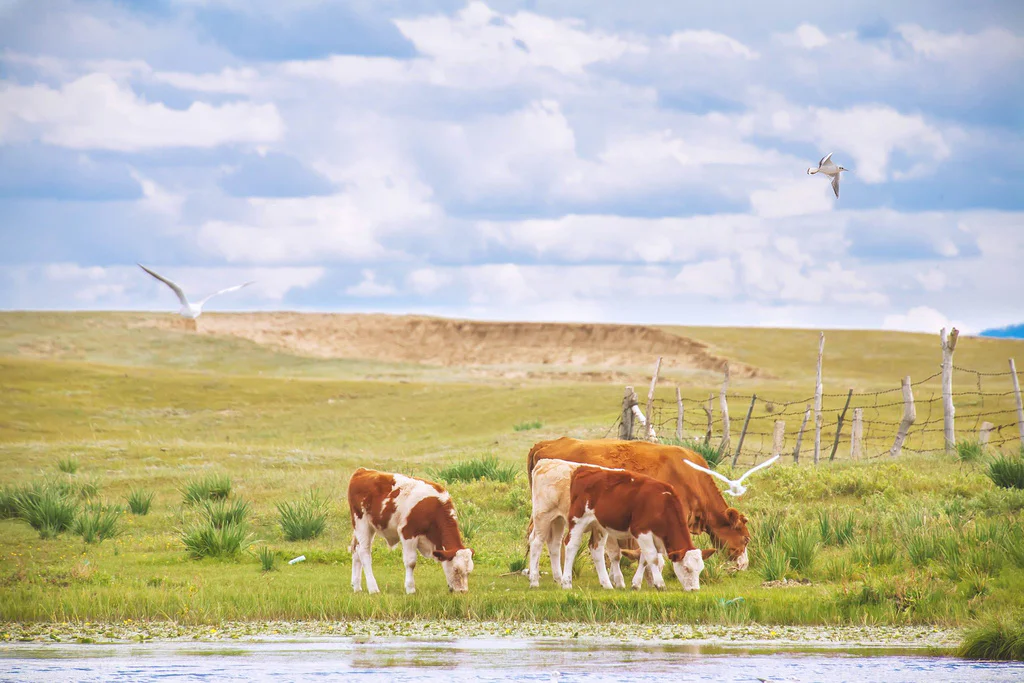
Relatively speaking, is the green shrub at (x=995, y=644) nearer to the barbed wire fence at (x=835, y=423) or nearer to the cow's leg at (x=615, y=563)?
the cow's leg at (x=615, y=563)

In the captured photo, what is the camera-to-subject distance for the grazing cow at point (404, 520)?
13.2 meters

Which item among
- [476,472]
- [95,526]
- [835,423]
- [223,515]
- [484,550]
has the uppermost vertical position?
[835,423]

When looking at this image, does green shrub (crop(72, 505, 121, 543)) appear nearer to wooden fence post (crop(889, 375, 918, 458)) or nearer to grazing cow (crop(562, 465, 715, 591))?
grazing cow (crop(562, 465, 715, 591))

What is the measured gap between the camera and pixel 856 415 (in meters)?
28.4

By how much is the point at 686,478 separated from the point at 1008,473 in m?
6.63

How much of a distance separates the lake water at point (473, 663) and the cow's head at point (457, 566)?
1.90m

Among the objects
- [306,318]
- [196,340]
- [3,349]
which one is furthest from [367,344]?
[3,349]

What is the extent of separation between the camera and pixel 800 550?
1412 centimetres

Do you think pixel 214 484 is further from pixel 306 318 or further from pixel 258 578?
pixel 306 318

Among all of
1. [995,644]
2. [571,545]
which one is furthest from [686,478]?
[995,644]

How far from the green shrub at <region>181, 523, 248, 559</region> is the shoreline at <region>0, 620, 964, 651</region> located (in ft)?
13.3

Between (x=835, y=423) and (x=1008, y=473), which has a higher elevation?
(x=835, y=423)

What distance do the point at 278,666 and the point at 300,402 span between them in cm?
4686

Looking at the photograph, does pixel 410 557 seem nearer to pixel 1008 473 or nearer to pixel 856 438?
pixel 1008 473
